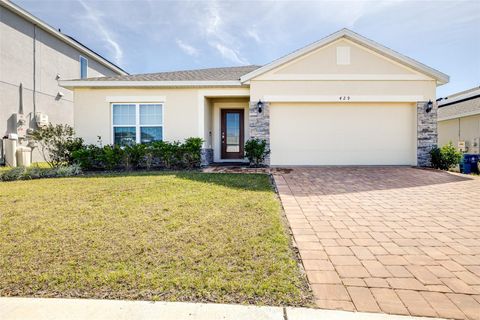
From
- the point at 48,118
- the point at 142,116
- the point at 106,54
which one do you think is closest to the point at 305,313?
the point at 142,116

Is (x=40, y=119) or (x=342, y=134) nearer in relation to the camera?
(x=342, y=134)

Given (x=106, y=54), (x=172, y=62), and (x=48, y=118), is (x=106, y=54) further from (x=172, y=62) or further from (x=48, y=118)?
(x=48, y=118)

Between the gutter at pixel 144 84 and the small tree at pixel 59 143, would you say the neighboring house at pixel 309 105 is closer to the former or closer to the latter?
the gutter at pixel 144 84

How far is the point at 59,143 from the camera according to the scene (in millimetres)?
9602

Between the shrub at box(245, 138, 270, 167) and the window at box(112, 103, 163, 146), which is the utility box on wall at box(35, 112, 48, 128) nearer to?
the window at box(112, 103, 163, 146)

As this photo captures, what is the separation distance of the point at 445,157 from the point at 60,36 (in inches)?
776

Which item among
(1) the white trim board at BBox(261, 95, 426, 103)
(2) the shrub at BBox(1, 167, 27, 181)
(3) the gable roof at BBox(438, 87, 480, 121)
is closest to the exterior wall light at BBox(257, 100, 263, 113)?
(1) the white trim board at BBox(261, 95, 426, 103)

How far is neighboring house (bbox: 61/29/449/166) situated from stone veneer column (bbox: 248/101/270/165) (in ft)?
0.13

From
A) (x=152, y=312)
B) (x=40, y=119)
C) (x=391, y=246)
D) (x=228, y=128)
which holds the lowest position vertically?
(x=152, y=312)

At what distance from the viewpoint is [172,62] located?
747 inches

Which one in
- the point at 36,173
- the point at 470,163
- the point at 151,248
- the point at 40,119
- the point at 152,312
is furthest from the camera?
the point at 40,119

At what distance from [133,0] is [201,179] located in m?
8.92

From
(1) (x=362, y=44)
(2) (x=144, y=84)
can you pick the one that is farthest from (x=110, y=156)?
(1) (x=362, y=44)

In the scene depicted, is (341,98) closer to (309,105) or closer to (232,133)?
(309,105)
